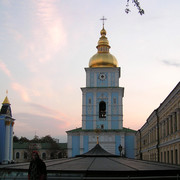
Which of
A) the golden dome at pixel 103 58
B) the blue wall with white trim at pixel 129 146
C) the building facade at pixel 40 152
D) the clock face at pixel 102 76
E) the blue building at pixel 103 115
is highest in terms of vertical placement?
the golden dome at pixel 103 58

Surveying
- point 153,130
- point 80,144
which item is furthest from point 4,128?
point 153,130

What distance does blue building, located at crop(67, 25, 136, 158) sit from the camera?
184ft

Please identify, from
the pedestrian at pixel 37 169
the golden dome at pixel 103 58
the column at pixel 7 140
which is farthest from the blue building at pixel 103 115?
the pedestrian at pixel 37 169

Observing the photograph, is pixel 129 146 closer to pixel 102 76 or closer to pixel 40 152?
→ pixel 102 76

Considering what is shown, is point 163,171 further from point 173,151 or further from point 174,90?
point 173,151

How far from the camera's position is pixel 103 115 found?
192 ft

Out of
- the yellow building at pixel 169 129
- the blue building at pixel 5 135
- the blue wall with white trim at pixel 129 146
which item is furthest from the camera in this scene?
the blue building at pixel 5 135

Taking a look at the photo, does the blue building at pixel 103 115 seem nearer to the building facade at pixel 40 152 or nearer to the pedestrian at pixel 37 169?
the building facade at pixel 40 152

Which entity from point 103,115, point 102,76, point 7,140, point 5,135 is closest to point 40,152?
point 7,140

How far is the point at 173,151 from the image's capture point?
27500 millimetres

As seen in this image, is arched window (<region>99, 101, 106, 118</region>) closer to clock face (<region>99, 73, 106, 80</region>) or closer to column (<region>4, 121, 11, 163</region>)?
clock face (<region>99, 73, 106, 80</region>)

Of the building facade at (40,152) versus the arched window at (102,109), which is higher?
the arched window at (102,109)

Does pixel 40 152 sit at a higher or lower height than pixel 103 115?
lower

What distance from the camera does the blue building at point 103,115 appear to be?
56.1 metres
